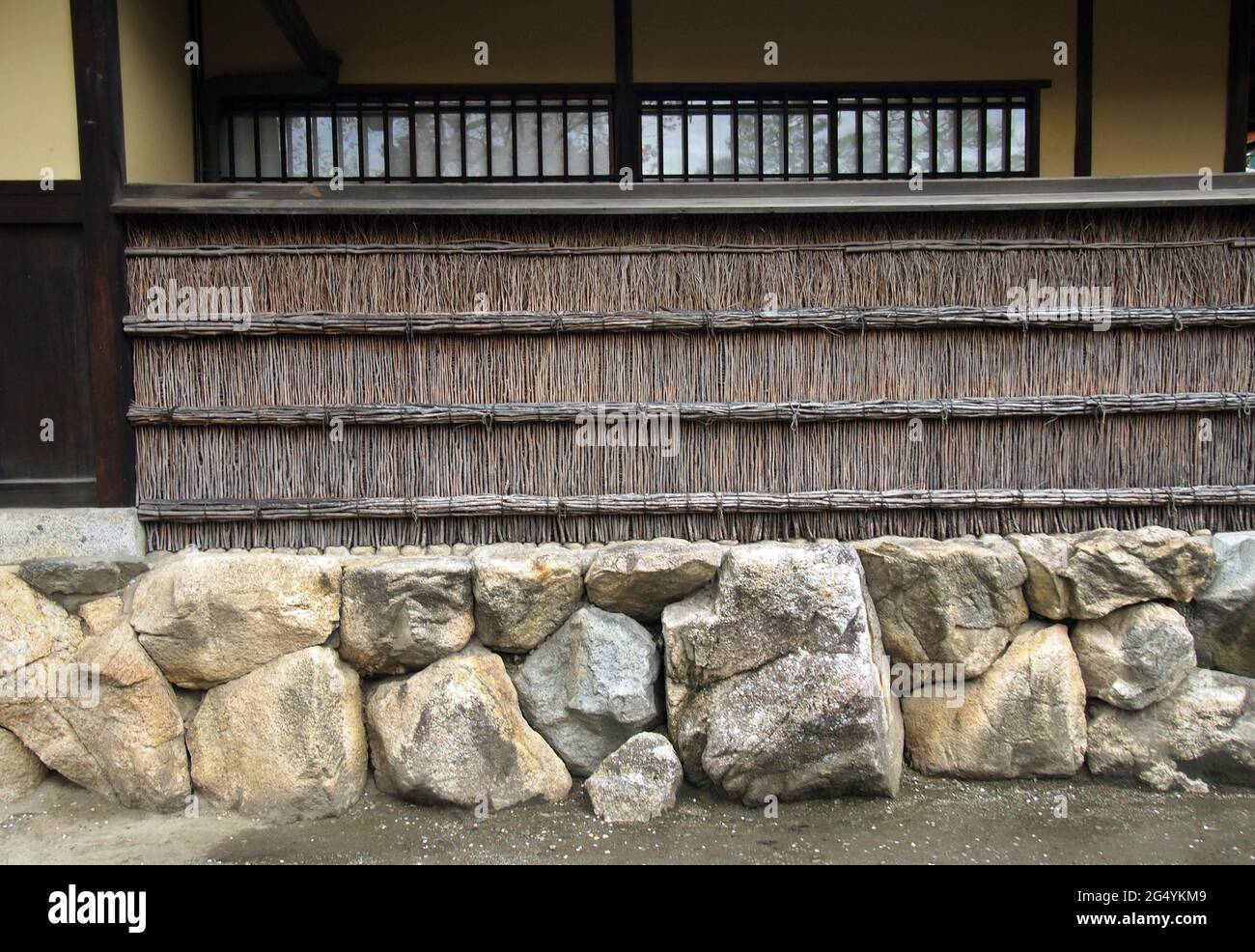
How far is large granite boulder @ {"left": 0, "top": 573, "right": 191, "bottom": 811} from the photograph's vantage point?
3996mm

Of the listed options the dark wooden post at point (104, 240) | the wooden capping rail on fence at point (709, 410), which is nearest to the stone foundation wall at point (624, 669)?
the dark wooden post at point (104, 240)

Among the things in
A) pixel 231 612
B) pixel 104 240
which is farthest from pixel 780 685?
pixel 104 240

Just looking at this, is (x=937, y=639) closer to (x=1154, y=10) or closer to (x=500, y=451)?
(x=500, y=451)

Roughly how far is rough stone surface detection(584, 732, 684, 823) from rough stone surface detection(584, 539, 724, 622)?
0.68 m

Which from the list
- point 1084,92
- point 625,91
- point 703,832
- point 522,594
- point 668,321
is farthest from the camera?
point 625,91

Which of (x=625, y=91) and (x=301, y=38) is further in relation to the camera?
(x=301, y=38)

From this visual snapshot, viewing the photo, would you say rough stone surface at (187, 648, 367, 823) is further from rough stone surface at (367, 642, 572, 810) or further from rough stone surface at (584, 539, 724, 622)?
rough stone surface at (584, 539, 724, 622)

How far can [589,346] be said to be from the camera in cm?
439

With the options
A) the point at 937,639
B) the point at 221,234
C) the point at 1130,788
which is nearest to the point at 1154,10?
the point at 937,639

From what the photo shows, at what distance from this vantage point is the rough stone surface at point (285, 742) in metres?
3.96

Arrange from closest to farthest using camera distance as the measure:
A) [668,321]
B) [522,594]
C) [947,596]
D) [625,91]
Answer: [522,594] → [947,596] → [668,321] → [625,91]

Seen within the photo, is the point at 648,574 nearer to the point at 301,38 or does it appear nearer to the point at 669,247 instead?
the point at 669,247

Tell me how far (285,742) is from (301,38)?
416 cm

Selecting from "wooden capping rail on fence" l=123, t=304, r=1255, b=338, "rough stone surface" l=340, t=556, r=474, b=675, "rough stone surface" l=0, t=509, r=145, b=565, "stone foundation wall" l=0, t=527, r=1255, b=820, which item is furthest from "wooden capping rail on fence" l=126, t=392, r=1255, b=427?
"rough stone surface" l=340, t=556, r=474, b=675
